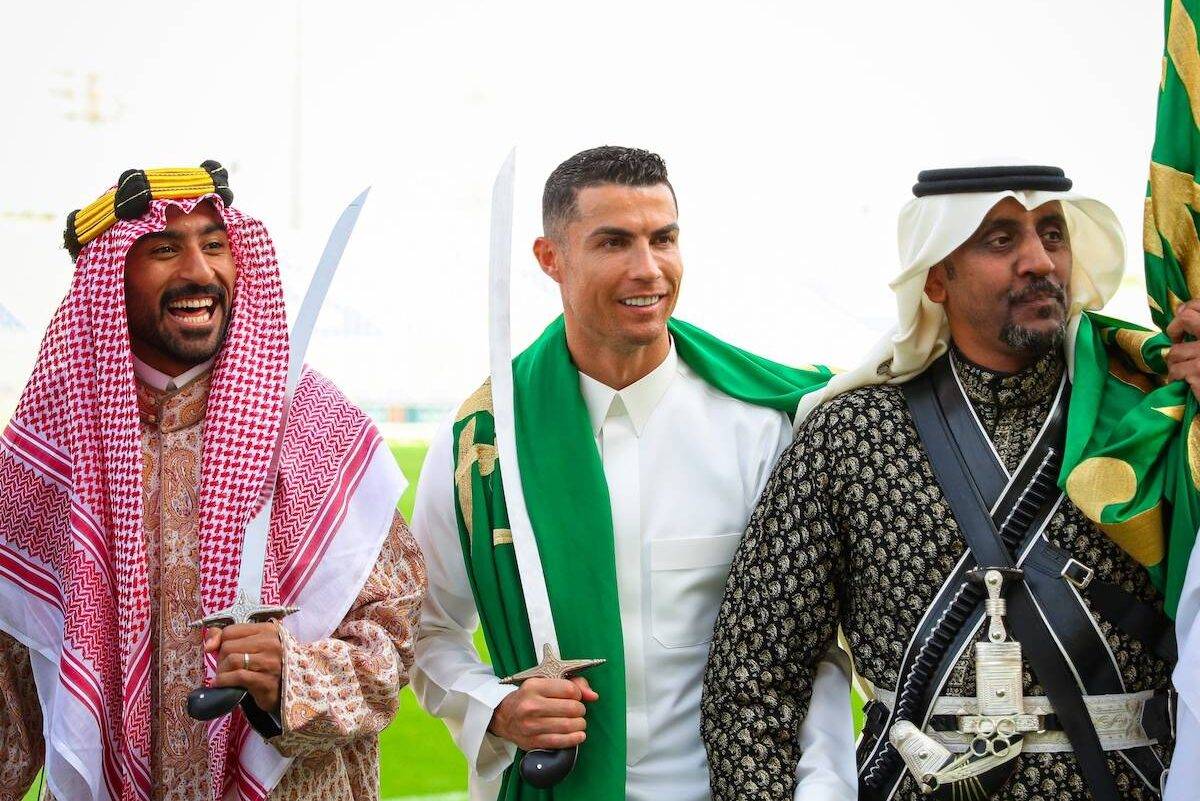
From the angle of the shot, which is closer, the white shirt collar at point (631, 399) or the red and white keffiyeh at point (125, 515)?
the red and white keffiyeh at point (125, 515)

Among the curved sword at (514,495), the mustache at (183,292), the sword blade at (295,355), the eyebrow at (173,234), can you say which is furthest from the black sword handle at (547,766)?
the eyebrow at (173,234)

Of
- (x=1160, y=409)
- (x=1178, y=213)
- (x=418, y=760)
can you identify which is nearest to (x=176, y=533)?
(x=1160, y=409)

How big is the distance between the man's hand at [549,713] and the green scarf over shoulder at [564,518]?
0.10 meters

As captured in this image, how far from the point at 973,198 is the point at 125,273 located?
5.66ft

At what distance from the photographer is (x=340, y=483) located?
289 cm

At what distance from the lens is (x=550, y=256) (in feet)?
10.5

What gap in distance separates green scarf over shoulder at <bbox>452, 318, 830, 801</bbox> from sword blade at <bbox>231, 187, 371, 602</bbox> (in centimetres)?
39

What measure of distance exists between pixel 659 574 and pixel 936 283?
82 centimetres

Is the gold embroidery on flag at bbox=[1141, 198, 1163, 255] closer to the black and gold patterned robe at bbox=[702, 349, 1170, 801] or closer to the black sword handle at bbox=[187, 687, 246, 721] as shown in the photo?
the black and gold patterned robe at bbox=[702, 349, 1170, 801]

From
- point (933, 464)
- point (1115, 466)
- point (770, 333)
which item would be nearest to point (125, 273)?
point (933, 464)

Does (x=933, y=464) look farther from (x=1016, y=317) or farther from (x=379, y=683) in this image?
(x=379, y=683)

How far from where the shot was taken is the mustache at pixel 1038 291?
2650mm

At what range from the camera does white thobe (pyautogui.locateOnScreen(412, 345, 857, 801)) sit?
9.44ft

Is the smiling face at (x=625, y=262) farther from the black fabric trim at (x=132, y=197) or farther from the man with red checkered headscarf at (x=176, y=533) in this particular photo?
the black fabric trim at (x=132, y=197)
